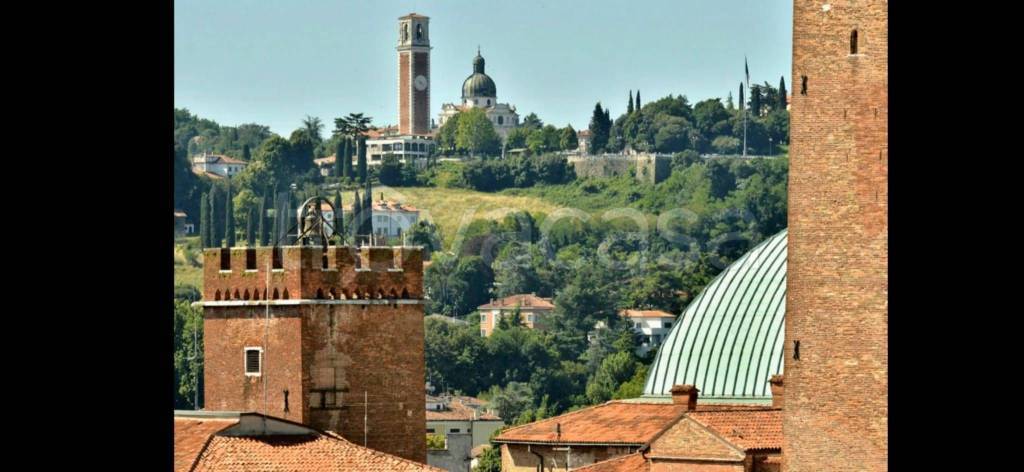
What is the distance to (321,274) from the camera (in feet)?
157

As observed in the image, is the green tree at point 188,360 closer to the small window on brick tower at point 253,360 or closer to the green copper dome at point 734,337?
the green copper dome at point 734,337

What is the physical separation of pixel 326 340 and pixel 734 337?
7.70m

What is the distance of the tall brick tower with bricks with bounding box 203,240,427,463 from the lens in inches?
1845

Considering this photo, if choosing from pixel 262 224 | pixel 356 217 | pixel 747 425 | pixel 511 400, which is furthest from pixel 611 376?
pixel 747 425

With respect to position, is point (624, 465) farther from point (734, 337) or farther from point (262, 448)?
point (734, 337)

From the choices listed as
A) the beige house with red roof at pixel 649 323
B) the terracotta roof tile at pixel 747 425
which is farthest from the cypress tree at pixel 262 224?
the terracotta roof tile at pixel 747 425

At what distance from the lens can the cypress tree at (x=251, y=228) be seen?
145375 millimetres

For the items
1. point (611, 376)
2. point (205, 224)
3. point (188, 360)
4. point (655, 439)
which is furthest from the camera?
point (205, 224)

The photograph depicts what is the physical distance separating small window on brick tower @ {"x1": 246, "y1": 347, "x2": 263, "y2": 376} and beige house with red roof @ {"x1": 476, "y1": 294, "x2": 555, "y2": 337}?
119421 mm

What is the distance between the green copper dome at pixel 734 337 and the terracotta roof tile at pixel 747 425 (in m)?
9.20

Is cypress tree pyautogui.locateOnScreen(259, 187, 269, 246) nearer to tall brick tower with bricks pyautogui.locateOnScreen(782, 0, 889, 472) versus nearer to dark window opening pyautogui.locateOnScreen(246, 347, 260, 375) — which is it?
dark window opening pyautogui.locateOnScreen(246, 347, 260, 375)
